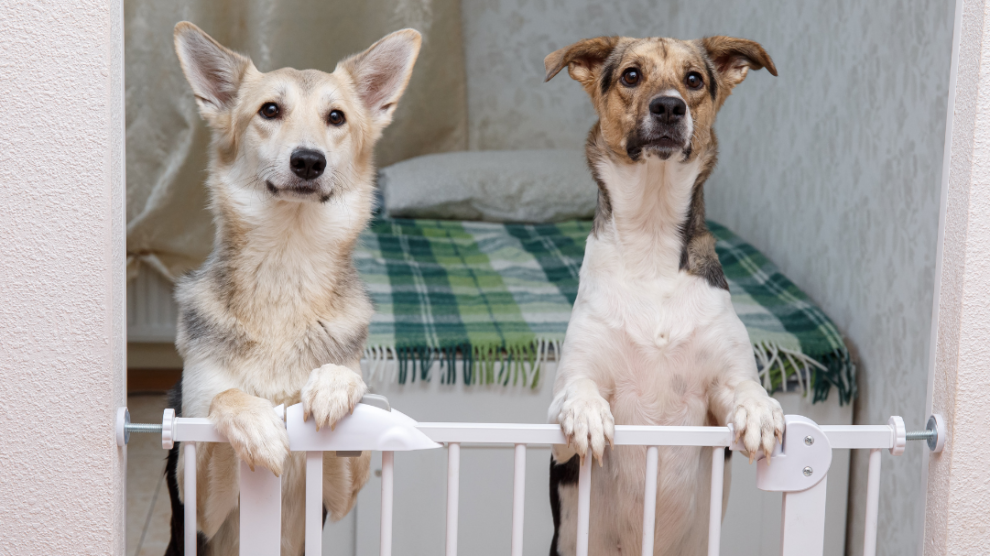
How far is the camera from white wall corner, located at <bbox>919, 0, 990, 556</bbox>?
1211 millimetres

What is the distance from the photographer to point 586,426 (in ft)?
4.26

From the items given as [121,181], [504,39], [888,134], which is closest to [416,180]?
[504,39]

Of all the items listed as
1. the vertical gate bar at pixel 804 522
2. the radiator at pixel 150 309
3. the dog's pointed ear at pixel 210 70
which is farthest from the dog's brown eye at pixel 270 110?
the radiator at pixel 150 309

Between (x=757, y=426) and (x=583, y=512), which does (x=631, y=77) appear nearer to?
(x=757, y=426)

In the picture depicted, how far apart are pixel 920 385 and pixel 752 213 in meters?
1.53

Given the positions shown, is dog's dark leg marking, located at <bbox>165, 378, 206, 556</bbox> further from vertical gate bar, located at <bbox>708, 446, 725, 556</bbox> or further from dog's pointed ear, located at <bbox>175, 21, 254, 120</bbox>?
vertical gate bar, located at <bbox>708, 446, 725, 556</bbox>

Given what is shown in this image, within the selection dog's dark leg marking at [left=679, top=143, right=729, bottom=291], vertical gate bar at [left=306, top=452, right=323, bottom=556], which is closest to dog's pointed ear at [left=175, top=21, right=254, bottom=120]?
vertical gate bar at [left=306, top=452, right=323, bottom=556]

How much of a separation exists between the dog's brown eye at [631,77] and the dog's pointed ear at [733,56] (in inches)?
7.5

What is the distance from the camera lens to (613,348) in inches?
62.9

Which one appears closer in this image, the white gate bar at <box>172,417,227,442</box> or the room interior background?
the white gate bar at <box>172,417,227,442</box>

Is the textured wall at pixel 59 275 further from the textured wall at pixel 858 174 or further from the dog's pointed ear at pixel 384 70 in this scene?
the textured wall at pixel 858 174

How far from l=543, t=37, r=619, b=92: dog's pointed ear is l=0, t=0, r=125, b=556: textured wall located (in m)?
0.87

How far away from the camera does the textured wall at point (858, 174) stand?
6.91 feet

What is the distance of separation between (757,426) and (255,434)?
70cm
